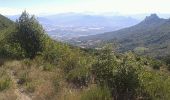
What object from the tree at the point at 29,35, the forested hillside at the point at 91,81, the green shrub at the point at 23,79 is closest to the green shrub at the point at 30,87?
the forested hillside at the point at 91,81

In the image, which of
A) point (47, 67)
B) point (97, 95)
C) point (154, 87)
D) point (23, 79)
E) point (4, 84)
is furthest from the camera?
point (47, 67)

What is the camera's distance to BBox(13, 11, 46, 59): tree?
19.0 m

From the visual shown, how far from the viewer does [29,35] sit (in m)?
19.4

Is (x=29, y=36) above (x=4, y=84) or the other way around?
above

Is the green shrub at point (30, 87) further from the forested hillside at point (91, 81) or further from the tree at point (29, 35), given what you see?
the tree at point (29, 35)

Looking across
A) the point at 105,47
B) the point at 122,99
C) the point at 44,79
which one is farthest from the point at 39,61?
→ the point at 122,99

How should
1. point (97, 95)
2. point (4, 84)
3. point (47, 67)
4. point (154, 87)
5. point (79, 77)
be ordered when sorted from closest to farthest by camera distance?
point (97, 95)
point (154, 87)
point (4, 84)
point (79, 77)
point (47, 67)

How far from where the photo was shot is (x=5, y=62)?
15.6 m

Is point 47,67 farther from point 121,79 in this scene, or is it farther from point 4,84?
point 121,79

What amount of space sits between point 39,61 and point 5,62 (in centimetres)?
161

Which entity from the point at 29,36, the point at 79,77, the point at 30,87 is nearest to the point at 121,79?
the point at 79,77

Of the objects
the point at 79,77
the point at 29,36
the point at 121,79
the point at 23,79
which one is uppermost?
the point at 29,36

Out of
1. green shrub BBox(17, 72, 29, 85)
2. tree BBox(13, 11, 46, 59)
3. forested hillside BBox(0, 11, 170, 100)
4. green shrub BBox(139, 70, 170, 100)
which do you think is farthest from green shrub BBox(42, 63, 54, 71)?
green shrub BBox(139, 70, 170, 100)

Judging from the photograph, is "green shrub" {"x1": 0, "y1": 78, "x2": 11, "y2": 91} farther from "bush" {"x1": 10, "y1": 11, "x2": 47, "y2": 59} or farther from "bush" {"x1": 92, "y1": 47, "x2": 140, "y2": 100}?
"bush" {"x1": 10, "y1": 11, "x2": 47, "y2": 59}
